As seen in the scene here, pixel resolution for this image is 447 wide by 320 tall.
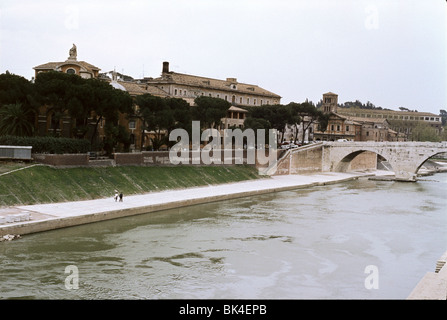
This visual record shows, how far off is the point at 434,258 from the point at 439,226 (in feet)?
24.4

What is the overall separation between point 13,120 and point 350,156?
37.8 meters

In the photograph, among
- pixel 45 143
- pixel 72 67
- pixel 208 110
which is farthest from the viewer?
pixel 208 110

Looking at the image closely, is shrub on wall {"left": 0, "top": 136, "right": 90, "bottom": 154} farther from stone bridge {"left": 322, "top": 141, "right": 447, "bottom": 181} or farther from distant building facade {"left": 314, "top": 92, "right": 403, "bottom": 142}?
distant building facade {"left": 314, "top": 92, "right": 403, "bottom": 142}

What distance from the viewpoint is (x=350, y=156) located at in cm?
6162

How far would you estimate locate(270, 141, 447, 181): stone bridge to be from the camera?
5359 centimetres

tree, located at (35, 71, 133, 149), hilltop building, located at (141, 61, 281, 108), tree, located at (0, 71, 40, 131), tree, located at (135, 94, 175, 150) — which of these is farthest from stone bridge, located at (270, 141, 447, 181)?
tree, located at (0, 71, 40, 131)

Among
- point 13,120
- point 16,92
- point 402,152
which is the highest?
point 16,92

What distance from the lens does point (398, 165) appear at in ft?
182

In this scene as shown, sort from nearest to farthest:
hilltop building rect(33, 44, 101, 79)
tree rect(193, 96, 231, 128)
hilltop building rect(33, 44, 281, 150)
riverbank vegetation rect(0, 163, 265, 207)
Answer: riverbank vegetation rect(0, 163, 265, 207)
hilltop building rect(33, 44, 281, 150)
hilltop building rect(33, 44, 101, 79)
tree rect(193, 96, 231, 128)

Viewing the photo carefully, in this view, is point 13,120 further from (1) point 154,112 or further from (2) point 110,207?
(2) point 110,207

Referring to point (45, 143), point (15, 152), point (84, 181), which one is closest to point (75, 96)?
point (45, 143)

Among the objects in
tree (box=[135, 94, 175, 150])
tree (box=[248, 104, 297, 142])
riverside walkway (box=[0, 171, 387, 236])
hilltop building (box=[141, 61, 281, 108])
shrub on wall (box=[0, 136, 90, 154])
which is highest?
hilltop building (box=[141, 61, 281, 108])

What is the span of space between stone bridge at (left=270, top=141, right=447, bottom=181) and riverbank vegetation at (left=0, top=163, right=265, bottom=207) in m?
14.5

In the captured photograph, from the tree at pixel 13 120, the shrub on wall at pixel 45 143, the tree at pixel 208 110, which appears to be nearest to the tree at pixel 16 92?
the tree at pixel 13 120
